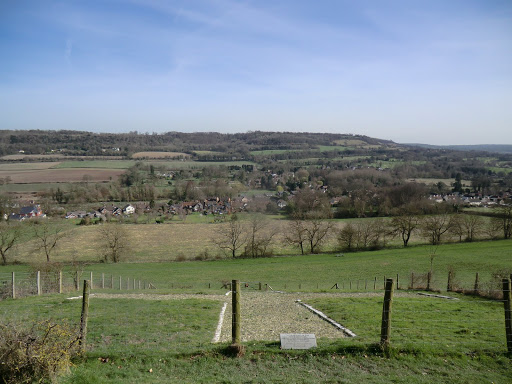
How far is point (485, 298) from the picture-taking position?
55.1ft

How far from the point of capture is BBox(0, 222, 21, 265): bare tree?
3819cm

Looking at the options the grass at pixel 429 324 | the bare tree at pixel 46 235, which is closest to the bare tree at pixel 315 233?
the bare tree at pixel 46 235

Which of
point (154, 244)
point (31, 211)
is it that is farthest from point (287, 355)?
point (31, 211)

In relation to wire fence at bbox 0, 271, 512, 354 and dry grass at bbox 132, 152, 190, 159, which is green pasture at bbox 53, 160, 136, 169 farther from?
wire fence at bbox 0, 271, 512, 354

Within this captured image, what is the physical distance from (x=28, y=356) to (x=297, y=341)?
5.28 metres

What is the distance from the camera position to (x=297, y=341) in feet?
26.7

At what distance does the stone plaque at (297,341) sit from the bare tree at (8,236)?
4026 cm

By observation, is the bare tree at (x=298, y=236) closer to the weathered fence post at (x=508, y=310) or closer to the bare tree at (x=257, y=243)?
the bare tree at (x=257, y=243)

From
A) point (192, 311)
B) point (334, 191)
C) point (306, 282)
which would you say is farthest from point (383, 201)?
point (192, 311)

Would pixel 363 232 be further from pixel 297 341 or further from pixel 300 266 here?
pixel 297 341

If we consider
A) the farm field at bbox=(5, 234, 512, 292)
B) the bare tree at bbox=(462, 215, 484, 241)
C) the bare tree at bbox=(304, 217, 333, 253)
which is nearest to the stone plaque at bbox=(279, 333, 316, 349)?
the farm field at bbox=(5, 234, 512, 292)

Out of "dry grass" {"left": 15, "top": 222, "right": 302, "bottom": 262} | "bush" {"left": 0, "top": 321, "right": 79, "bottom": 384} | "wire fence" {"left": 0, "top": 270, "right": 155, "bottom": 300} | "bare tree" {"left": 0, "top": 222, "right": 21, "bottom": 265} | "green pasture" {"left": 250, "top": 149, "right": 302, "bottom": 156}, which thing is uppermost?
"green pasture" {"left": 250, "top": 149, "right": 302, "bottom": 156}

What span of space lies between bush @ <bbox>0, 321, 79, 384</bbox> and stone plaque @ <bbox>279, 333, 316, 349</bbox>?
4406mm

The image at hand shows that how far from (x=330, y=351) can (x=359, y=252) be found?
41497 mm
